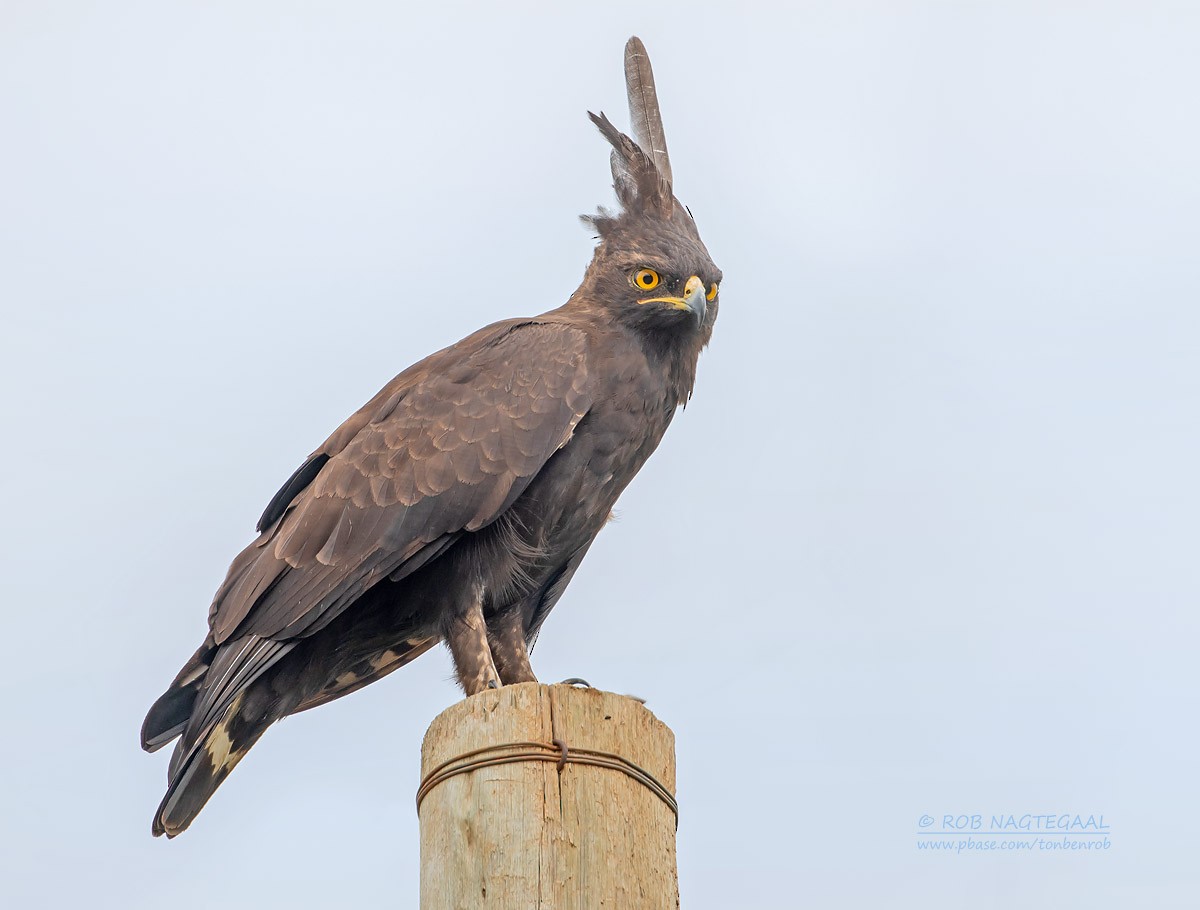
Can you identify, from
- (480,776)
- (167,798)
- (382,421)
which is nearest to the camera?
(480,776)

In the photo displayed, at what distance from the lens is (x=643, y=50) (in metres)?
7.63

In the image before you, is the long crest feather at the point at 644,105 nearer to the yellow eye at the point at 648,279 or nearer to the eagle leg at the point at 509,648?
the yellow eye at the point at 648,279

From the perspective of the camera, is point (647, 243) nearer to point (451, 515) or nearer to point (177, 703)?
point (451, 515)

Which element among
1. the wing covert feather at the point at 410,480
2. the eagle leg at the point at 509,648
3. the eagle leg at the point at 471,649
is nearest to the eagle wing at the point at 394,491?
the wing covert feather at the point at 410,480

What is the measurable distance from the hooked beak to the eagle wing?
436 millimetres

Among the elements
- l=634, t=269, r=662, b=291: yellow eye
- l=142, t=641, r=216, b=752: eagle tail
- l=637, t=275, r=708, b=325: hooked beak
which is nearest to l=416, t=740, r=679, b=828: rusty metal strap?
l=142, t=641, r=216, b=752: eagle tail

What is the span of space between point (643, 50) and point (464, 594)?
3218mm

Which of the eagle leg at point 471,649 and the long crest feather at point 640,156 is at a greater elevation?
the long crest feather at point 640,156

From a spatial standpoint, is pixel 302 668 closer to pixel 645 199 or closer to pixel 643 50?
pixel 645 199

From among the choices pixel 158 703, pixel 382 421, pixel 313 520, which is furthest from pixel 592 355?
pixel 158 703

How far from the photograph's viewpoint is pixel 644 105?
25.2 feet

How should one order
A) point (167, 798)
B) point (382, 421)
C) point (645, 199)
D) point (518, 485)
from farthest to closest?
point (645, 199), point (382, 421), point (518, 485), point (167, 798)

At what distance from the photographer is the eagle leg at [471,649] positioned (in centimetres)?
599

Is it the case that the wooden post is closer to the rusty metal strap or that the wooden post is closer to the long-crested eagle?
the rusty metal strap
